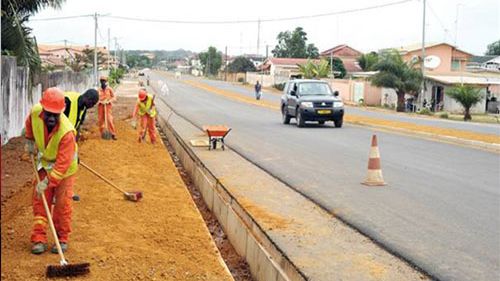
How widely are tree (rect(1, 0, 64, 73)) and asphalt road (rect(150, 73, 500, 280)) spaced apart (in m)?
6.33

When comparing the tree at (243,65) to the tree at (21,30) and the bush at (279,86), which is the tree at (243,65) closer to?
the bush at (279,86)

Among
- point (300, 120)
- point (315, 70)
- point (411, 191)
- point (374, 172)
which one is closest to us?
point (411, 191)

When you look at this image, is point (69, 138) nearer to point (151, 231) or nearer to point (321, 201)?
point (151, 231)

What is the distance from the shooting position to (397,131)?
2208 centimetres

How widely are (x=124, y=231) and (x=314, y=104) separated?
54.5 ft

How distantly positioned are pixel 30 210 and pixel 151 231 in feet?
5.27

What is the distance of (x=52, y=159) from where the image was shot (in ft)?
19.4

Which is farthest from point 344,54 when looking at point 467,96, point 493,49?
point 467,96

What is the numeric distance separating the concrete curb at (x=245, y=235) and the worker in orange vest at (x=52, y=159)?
6.26ft

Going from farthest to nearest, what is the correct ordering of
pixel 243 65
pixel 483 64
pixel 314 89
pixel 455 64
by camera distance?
pixel 243 65 → pixel 483 64 → pixel 455 64 → pixel 314 89

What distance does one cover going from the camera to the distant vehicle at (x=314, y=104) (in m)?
22.9

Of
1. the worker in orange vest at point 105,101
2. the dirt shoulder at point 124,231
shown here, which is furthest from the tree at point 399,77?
the dirt shoulder at point 124,231

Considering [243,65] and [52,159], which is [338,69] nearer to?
[243,65]

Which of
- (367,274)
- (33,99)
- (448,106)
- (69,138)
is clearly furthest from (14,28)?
(448,106)
